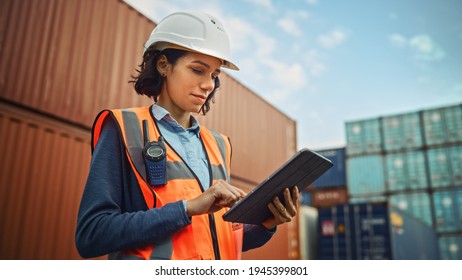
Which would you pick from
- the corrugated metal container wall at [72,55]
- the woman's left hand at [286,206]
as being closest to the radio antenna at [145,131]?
the woman's left hand at [286,206]

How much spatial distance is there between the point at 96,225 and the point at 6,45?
3.78m

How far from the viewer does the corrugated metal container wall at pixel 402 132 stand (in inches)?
701

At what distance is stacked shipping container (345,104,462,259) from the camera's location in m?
16.7

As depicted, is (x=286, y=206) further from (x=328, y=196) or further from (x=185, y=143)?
(x=328, y=196)

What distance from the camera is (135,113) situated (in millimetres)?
1448

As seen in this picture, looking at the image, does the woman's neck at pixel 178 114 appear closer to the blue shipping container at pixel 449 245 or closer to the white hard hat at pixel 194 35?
the white hard hat at pixel 194 35

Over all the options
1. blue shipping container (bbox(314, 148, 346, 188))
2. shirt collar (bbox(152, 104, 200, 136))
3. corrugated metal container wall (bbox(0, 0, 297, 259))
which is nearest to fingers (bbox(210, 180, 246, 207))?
shirt collar (bbox(152, 104, 200, 136))

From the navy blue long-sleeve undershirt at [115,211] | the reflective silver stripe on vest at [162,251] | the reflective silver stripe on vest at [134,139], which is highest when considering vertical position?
the reflective silver stripe on vest at [134,139]

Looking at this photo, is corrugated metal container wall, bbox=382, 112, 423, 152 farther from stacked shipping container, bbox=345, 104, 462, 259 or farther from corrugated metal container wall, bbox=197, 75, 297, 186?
corrugated metal container wall, bbox=197, 75, 297, 186

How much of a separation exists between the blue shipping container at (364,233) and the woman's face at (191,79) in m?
11.3

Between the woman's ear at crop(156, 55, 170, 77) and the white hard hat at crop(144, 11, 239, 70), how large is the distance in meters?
0.04

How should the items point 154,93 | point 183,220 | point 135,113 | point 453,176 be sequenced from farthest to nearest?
point 453,176
point 154,93
point 135,113
point 183,220
